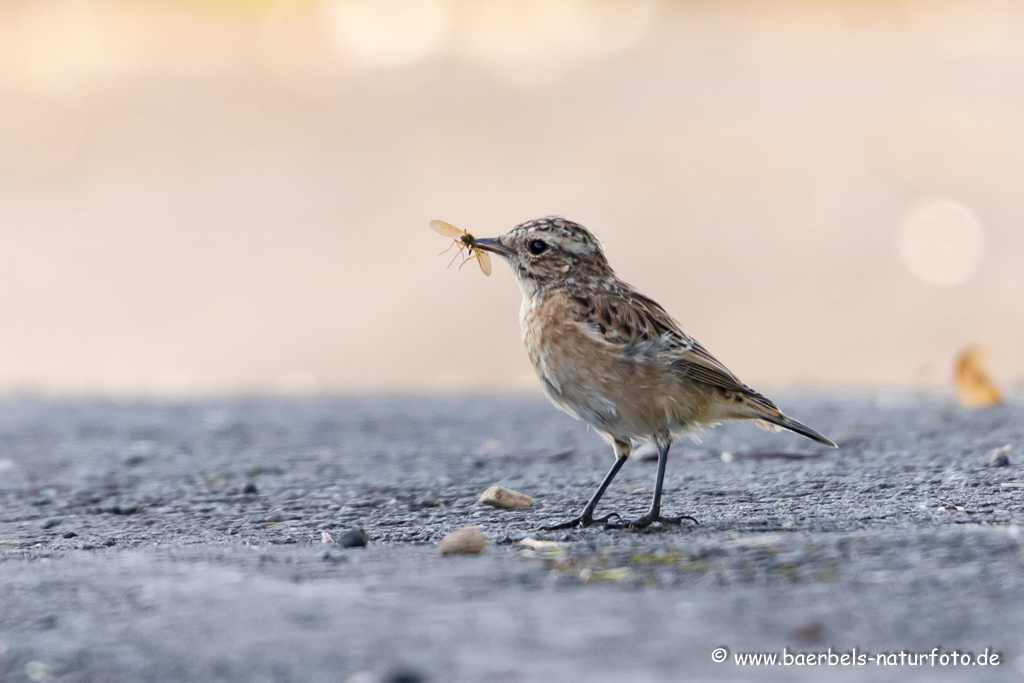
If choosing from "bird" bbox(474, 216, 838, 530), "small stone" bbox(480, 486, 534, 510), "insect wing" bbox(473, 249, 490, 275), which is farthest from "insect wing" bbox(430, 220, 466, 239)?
"small stone" bbox(480, 486, 534, 510)

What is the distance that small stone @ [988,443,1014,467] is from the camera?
6172 millimetres

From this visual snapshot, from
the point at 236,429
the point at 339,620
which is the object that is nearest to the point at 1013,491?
the point at 339,620

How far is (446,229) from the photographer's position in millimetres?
6223

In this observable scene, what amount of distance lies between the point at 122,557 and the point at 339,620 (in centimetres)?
168

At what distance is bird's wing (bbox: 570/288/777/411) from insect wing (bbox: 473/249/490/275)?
796mm

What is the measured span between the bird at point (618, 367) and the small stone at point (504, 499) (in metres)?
0.58

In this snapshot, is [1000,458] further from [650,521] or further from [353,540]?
[353,540]

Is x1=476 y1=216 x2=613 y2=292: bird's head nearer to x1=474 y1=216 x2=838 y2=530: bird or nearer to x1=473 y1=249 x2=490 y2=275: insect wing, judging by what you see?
x1=474 y1=216 x2=838 y2=530: bird

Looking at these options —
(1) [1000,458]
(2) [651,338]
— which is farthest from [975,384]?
(2) [651,338]

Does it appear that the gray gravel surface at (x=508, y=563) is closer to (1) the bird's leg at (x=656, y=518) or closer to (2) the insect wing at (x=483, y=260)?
(1) the bird's leg at (x=656, y=518)

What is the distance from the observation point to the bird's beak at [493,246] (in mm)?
5848

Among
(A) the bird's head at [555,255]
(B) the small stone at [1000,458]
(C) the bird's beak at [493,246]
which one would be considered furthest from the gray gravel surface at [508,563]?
(C) the bird's beak at [493,246]

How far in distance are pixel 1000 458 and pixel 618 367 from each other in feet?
8.16

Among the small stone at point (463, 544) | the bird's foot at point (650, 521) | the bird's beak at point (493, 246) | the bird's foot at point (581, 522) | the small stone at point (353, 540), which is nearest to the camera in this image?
the small stone at point (463, 544)
